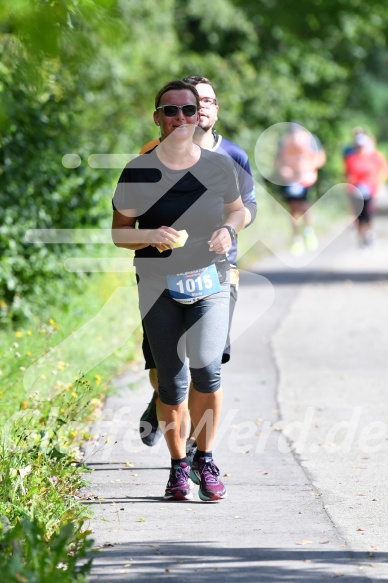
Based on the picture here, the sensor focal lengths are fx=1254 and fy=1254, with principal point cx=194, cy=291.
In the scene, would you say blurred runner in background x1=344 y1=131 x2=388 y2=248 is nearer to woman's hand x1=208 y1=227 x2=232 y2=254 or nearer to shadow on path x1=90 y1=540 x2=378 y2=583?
woman's hand x1=208 y1=227 x2=232 y2=254

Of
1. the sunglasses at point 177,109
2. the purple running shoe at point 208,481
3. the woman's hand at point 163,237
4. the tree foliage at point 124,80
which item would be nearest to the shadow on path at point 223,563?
the purple running shoe at point 208,481

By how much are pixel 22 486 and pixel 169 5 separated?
62.2ft

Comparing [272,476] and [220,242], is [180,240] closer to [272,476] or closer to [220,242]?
[220,242]

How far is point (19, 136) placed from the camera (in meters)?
10.5

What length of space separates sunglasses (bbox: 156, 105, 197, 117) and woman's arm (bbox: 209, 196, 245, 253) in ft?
1.66

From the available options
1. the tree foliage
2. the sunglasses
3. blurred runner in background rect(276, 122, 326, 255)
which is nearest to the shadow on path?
the tree foliage

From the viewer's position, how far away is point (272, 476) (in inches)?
257

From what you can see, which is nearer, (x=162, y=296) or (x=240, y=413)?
(x=162, y=296)

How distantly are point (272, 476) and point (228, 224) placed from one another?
56.0 inches

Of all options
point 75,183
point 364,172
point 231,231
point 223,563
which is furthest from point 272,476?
point 364,172

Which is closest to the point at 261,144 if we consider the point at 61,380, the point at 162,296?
the point at 61,380

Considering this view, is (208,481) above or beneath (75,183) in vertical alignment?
beneath

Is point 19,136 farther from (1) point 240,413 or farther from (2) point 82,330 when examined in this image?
(1) point 240,413

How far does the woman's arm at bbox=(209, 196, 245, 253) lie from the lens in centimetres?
579
